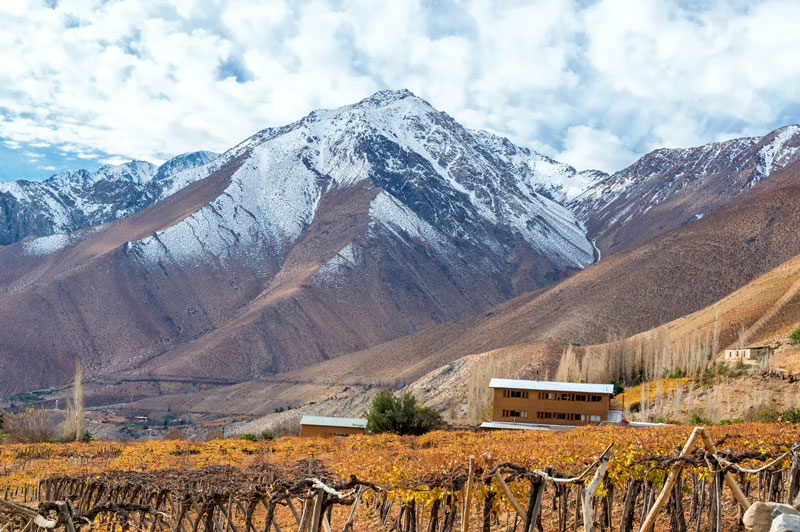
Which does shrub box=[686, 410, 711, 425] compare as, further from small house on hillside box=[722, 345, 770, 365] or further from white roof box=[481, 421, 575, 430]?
small house on hillside box=[722, 345, 770, 365]

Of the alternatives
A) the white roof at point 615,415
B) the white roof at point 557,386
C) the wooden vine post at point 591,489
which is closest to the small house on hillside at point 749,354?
the white roof at point 615,415

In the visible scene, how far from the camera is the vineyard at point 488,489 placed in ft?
39.6

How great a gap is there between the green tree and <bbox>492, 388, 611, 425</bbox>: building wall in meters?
5.03

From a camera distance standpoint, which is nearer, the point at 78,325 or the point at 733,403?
the point at 733,403

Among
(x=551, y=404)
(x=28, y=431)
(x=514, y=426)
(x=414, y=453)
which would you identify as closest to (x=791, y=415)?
(x=551, y=404)

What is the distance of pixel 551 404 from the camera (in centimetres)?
5078

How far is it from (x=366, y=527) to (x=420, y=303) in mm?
168380

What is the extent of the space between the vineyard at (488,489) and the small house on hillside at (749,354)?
32.5m

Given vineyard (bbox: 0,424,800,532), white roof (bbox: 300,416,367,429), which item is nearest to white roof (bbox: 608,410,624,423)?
white roof (bbox: 300,416,367,429)

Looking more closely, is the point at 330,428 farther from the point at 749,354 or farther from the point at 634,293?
the point at 634,293

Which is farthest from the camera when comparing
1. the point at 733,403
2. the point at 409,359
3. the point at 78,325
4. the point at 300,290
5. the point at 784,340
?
the point at 300,290

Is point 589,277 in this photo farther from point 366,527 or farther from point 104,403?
point 366,527

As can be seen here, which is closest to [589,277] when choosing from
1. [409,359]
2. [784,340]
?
[409,359]

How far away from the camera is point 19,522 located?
15500 mm
